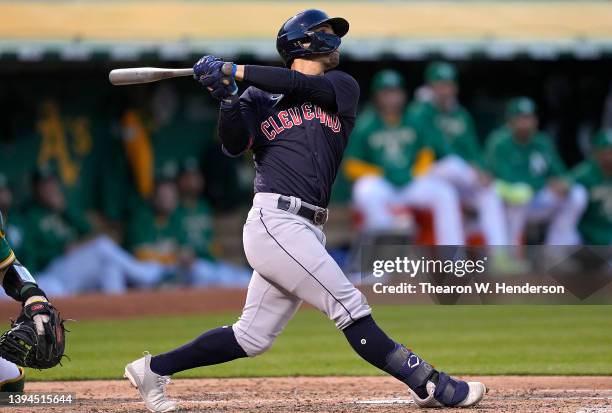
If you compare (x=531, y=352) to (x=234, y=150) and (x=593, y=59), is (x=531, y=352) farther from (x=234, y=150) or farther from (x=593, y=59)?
(x=593, y=59)

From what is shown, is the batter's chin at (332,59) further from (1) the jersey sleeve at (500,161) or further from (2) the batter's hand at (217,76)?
(1) the jersey sleeve at (500,161)

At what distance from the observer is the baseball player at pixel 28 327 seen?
5.11 metres

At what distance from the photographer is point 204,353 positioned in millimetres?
5176

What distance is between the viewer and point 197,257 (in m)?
12.6

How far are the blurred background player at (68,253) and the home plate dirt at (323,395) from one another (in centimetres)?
483

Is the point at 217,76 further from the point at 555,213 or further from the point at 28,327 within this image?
the point at 555,213


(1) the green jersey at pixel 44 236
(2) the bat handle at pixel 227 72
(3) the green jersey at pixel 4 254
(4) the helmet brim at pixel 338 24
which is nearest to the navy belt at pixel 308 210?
(2) the bat handle at pixel 227 72

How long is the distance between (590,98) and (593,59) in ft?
1.56

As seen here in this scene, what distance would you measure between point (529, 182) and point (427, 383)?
7795 millimetres

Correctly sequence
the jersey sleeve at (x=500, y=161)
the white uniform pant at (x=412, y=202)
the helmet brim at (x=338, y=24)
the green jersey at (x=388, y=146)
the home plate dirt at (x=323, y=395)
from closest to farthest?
the helmet brim at (x=338, y=24), the home plate dirt at (x=323, y=395), the white uniform pant at (x=412, y=202), the green jersey at (x=388, y=146), the jersey sleeve at (x=500, y=161)

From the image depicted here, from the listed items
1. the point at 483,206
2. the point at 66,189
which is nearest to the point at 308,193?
the point at 483,206

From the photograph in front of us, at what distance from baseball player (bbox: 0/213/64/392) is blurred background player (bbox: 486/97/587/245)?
777cm

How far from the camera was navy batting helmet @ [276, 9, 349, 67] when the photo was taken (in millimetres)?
5156

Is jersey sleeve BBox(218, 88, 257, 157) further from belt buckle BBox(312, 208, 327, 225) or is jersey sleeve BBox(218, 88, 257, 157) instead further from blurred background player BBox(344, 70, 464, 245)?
blurred background player BBox(344, 70, 464, 245)
